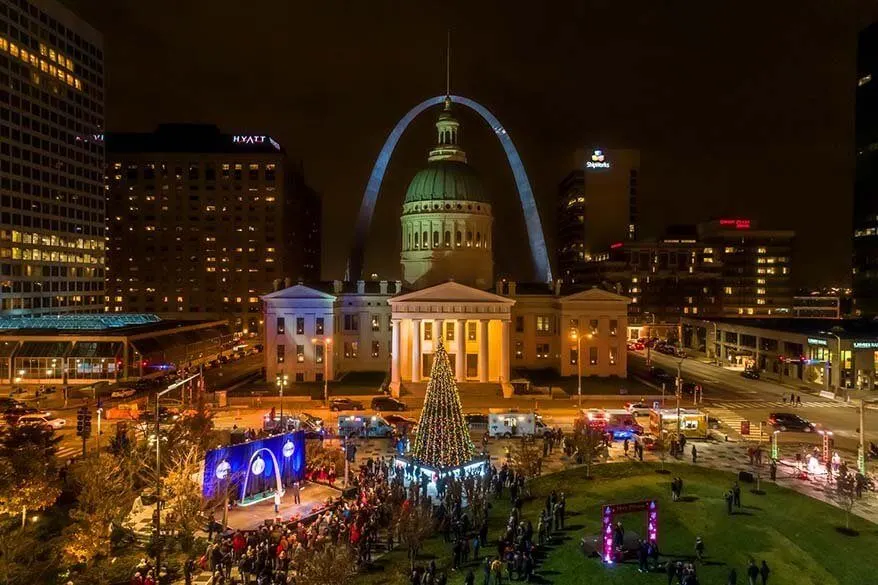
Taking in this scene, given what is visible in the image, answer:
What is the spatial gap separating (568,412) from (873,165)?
91.3 m

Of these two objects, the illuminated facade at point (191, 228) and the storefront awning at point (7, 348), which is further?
the illuminated facade at point (191, 228)

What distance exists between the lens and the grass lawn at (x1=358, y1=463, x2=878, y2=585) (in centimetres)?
2864

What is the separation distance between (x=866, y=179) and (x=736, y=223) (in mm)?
58768

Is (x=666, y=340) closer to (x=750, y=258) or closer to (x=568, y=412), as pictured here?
(x=750, y=258)

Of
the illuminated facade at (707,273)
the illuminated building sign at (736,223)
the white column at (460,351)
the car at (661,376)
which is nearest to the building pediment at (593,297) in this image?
the car at (661,376)

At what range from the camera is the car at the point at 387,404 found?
66.7m

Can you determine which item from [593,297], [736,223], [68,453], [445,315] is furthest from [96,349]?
[736,223]

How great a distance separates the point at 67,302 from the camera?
11762 centimetres

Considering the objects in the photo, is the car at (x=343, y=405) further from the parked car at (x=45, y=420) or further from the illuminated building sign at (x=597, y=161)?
the illuminated building sign at (x=597, y=161)

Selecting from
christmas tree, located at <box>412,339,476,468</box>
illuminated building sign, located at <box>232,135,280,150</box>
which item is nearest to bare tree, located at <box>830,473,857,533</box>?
christmas tree, located at <box>412,339,476,468</box>

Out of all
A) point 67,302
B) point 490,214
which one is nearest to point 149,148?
point 67,302

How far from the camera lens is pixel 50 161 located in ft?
373

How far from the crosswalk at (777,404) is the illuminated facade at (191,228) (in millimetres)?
111714

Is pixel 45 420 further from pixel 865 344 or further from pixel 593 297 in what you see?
pixel 865 344
